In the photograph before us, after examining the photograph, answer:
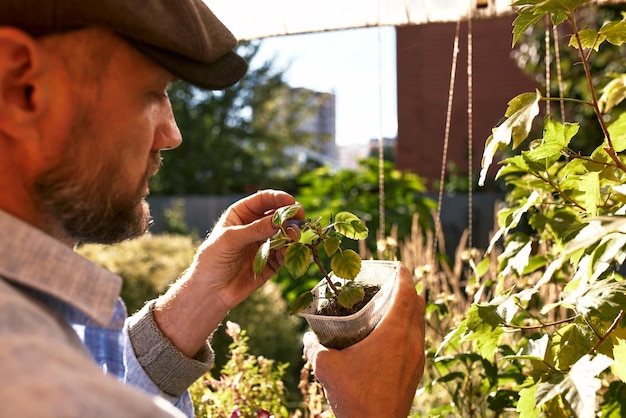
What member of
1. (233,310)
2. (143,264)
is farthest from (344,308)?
(143,264)

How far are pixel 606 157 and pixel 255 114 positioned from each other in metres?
16.9

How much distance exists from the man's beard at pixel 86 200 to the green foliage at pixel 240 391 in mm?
940

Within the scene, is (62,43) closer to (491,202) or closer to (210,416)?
(210,416)

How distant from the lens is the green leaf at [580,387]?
0.98m

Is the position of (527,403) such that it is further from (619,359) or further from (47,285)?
(47,285)

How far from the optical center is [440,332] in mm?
2195

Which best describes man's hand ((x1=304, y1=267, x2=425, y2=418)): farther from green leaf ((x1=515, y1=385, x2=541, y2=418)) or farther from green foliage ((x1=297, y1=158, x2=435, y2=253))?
green foliage ((x1=297, y1=158, x2=435, y2=253))

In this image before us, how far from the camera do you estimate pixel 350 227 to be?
3.90 feet

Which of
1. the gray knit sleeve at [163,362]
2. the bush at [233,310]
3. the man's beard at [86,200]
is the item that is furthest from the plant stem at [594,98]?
the bush at [233,310]

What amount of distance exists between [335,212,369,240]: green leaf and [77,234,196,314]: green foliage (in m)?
3.37

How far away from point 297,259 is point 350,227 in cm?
10

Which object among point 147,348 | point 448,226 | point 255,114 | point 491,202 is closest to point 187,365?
point 147,348

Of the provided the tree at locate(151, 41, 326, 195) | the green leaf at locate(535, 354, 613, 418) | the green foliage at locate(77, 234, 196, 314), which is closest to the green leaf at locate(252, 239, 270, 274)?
the green leaf at locate(535, 354, 613, 418)

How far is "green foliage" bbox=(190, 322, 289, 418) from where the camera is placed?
176cm
